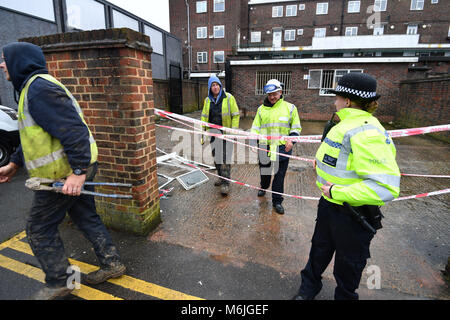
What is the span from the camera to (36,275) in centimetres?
230

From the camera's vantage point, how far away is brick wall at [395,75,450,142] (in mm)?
9031

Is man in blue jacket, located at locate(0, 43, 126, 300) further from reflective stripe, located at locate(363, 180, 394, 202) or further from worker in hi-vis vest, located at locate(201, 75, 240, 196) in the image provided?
worker in hi-vis vest, located at locate(201, 75, 240, 196)

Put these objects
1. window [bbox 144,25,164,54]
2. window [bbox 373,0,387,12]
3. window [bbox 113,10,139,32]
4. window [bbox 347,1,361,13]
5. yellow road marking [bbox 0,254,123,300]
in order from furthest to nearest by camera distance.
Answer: window [bbox 347,1,361,13], window [bbox 373,0,387,12], window [bbox 144,25,164,54], window [bbox 113,10,139,32], yellow road marking [bbox 0,254,123,300]

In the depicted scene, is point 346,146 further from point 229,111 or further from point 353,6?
point 353,6

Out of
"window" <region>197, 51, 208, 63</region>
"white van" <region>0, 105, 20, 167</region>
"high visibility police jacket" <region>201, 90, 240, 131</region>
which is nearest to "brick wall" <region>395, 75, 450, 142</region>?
"high visibility police jacket" <region>201, 90, 240, 131</region>

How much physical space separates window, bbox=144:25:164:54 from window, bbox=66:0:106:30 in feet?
16.4

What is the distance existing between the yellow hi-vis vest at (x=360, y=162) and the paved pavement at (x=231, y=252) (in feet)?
3.77

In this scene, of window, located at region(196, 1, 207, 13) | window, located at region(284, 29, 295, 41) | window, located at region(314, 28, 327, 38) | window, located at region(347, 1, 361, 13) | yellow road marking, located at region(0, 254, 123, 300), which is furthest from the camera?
window, located at region(284, 29, 295, 41)

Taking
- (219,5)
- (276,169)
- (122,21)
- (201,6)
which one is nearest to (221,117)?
(276,169)

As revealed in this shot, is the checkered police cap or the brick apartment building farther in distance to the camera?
the brick apartment building

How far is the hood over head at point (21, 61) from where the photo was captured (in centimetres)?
172

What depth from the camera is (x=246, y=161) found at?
6340mm
